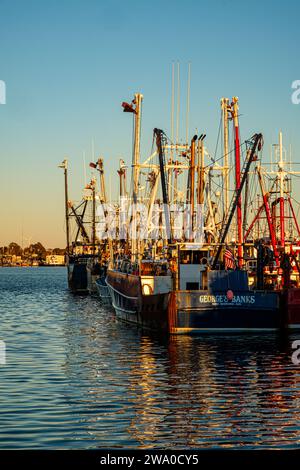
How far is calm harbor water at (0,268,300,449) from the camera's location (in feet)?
82.4

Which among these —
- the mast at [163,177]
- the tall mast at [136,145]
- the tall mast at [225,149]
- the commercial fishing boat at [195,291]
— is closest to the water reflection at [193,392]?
the commercial fishing boat at [195,291]

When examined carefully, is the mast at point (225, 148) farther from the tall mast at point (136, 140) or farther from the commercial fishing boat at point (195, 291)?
the tall mast at point (136, 140)

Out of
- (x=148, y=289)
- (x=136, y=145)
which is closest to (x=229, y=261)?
(x=148, y=289)

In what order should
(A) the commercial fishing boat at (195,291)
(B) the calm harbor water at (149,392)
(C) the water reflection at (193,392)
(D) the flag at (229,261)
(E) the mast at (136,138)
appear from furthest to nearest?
(E) the mast at (136,138) < (D) the flag at (229,261) < (A) the commercial fishing boat at (195,291) < (C) the water reflection at (193,392) < (B) the calm harbor water at (149,392)

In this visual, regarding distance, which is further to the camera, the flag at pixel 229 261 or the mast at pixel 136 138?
the mast at pixel 136 138

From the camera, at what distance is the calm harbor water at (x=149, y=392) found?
25.1 m

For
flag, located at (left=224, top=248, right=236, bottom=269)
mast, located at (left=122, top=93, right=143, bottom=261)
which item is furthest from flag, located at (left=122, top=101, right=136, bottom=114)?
flag, located at (left=224, top=248, right=236, bottom=269)

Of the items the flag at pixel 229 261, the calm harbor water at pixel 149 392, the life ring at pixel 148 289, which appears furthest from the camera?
the flag at pixel 229 261

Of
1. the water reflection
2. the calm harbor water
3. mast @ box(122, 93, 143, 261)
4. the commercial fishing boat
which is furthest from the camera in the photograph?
mast @ box(122, 93, 143, 261)

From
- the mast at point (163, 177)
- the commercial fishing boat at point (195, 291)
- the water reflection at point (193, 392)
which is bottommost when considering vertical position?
the water reflection at point (193, 392)

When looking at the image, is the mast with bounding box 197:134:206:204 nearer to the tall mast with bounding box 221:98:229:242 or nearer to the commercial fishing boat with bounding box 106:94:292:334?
the commercial fishing boat with bounding box 106:94:292:334

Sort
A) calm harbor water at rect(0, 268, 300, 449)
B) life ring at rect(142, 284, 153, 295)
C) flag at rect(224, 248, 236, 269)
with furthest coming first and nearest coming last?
flag at rect(224, 248, 236, 269) < life ring at rect(142, 284, 153, 295) < calm harbor water at rect(0, 268, 300, 449)

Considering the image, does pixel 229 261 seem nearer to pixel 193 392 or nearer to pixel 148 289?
pixel 148 289

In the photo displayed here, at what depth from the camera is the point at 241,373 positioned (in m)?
39.1
